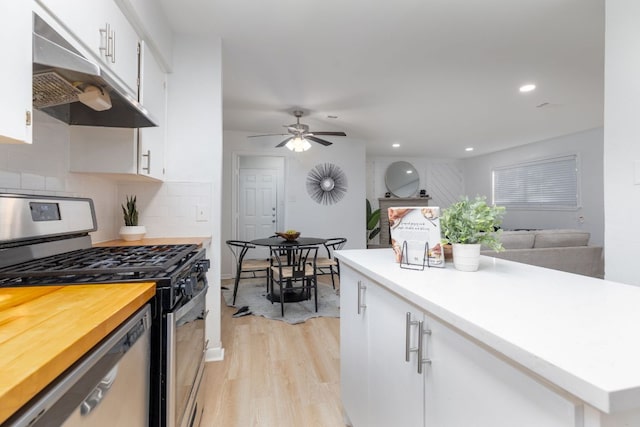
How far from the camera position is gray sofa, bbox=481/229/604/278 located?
3.26 metres

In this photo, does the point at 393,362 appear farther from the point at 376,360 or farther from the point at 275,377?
the point at 275,377

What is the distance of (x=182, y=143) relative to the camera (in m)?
2.32

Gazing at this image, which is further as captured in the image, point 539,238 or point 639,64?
point 539,238

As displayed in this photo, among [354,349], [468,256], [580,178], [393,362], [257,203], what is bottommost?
[354,349]

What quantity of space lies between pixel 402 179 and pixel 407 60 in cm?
491

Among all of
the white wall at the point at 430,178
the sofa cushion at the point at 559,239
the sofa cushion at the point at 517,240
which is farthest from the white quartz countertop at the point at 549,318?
the white wall at the point at 430,178

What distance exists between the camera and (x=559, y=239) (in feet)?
11.2

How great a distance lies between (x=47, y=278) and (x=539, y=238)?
4.07m

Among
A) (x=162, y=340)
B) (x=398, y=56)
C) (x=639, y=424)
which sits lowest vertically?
(x=162, y=340)

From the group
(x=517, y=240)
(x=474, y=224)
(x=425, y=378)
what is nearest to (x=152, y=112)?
(x=474, y=224)

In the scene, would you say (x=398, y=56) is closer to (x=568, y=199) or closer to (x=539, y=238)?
(x=539, y=238)

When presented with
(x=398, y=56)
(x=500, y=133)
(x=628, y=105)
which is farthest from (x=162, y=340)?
(x=500, y=133)

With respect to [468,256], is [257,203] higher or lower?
higher

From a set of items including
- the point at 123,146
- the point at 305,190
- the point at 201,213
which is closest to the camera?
the point at 123,146
